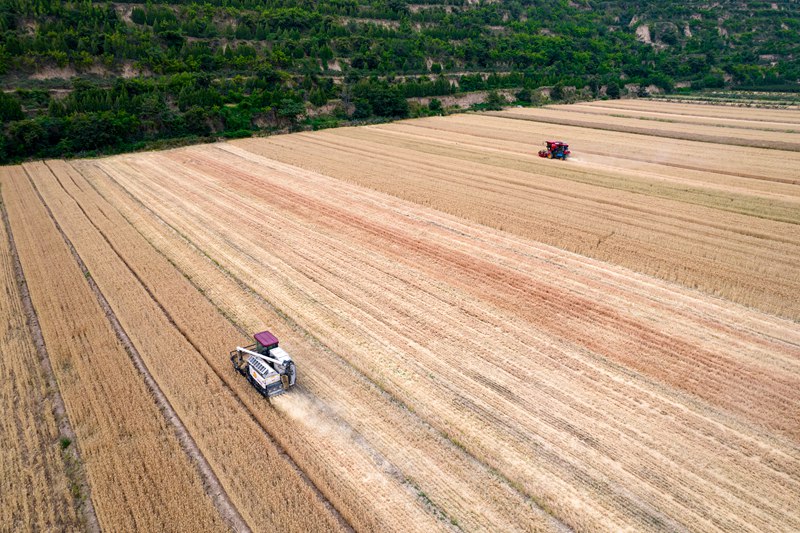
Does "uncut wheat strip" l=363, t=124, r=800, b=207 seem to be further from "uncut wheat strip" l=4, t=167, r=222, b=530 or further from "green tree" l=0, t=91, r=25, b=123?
"green tree" l=0, t=91, r=25, b=123

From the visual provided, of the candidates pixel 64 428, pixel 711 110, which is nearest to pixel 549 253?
pixel 64 428

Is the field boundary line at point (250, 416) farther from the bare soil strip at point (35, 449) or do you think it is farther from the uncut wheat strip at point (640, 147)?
the uncut wheat strip at point (640, 147)

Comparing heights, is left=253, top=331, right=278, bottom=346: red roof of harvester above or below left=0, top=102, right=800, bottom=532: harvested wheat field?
above

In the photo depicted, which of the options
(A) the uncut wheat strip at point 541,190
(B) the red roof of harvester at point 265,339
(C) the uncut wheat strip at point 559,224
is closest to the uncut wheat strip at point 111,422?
(B) the red roof of harvester at point 265,339

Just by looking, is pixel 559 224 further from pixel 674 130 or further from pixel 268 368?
pixel 674 130

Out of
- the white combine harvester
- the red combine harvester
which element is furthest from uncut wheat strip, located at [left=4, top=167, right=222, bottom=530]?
the red combine harvester

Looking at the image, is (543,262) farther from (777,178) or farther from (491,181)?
(777,178)
